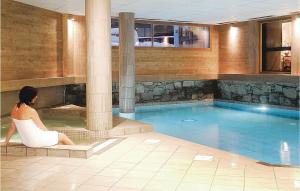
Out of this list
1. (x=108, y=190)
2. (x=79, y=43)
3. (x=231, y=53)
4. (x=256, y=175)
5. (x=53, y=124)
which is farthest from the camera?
(x=231, y=53)

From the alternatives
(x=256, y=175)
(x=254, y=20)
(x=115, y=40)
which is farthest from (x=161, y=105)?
(x=256, y=175)

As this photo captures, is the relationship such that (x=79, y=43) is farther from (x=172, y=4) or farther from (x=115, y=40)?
(x=172, y=4)

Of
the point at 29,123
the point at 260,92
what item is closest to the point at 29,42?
the point at 29,123

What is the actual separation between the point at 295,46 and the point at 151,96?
5745 mm

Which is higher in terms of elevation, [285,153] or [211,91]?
[211,91]

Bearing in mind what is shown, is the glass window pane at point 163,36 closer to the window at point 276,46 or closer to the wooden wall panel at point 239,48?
the wooden wall panel at point 239,48

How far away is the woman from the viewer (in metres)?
5.36

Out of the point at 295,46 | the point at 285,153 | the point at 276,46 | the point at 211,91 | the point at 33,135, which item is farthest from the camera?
the point at 211,91

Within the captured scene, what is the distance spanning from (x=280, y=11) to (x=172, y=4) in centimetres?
400

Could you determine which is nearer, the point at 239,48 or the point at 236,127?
the point at 236,127

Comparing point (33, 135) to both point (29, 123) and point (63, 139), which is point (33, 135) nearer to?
point (29, 123)

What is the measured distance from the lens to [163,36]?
15672 mm

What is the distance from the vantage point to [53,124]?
26.2 feet

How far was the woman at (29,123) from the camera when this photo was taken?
536 centimetres
